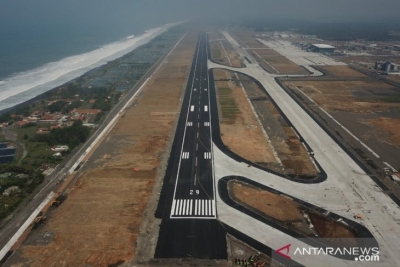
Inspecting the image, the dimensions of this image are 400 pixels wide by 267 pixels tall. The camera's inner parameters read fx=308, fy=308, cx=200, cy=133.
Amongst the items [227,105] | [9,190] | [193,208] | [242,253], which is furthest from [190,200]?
[227,105]

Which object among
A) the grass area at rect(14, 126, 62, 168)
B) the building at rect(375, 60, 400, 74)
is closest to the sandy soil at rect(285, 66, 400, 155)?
the building at rect(375, 60, 400, 74)

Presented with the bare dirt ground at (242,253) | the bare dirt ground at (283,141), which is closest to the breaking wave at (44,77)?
the bare dirt ground at (283,141)

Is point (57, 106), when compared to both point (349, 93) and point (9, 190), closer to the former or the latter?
point (9, 190)

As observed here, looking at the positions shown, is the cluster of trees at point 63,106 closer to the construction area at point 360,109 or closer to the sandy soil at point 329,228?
the construction area at point 360,109

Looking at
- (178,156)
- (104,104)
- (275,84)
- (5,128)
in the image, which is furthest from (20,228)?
(275,84)

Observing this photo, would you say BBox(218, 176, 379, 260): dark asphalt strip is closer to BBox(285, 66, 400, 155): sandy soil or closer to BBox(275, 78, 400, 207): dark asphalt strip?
BBox(275, 78, 400, 207): dark asphalt strip

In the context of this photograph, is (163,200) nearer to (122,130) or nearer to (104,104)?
(122,130)

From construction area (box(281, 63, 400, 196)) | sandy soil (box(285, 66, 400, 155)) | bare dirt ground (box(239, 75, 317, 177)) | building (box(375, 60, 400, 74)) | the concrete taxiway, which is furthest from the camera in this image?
building (box(375, 60, 400, 74))
